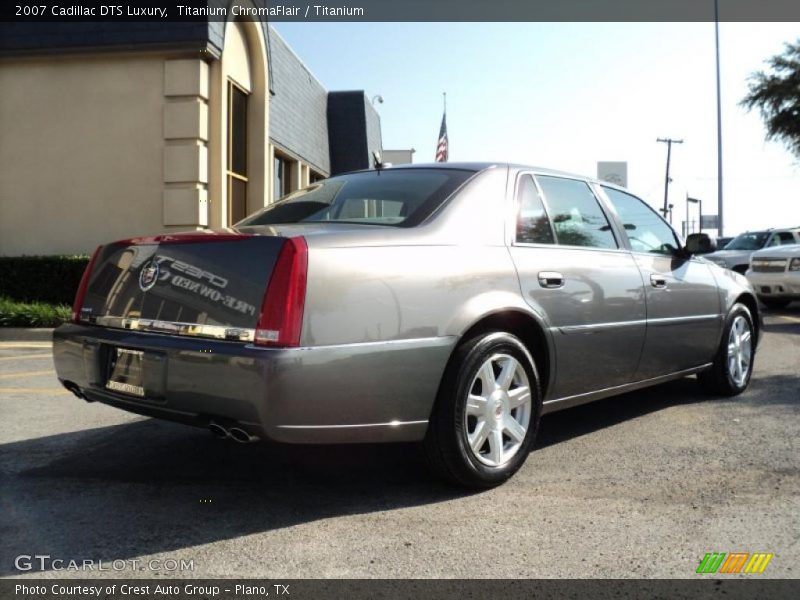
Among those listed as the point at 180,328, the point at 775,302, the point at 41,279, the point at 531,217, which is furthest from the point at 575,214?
the point at 775,302

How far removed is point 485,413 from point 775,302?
13.2 metres

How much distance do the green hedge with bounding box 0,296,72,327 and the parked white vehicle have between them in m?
12.0

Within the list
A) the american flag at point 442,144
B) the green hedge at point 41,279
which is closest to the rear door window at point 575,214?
the green hedge at point 41,279

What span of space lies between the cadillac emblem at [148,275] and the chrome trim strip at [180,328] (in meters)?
0.16

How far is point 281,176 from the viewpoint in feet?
59.9

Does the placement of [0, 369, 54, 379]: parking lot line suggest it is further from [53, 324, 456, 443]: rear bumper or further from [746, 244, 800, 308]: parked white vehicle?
[746, 244, 800, 308]: parked white vehicle

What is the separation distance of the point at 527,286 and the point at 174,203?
9.45 metres

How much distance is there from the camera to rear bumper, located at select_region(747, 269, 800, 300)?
44.3ft

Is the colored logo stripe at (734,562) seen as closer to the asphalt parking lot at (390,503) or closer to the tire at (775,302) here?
the asphalt parking lot at (390,503)

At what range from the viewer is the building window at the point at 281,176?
58.3 feet

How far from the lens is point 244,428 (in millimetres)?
2873

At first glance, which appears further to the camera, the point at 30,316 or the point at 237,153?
the point at 237,153

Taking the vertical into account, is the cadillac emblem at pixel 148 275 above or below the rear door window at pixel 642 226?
below

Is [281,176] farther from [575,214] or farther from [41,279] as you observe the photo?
[575,214]
